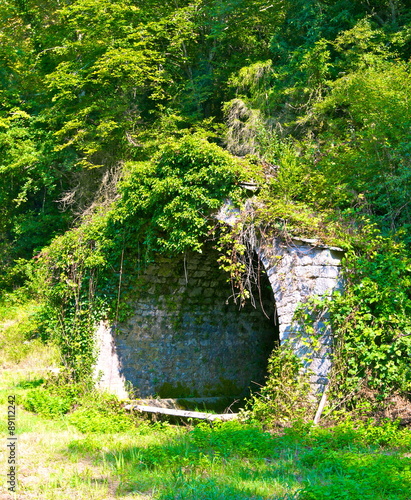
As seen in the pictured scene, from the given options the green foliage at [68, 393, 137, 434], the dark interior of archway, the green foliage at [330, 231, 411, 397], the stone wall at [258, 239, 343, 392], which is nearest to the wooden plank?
the green foliage at [68, 393, 137, 434]

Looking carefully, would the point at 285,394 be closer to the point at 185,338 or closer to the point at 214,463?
the point at 214,463

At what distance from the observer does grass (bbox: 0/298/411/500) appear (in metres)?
4.24

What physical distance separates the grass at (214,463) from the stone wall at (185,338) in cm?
241

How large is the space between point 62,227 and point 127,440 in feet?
38.3

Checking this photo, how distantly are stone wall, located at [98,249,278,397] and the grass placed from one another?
94.8 inches

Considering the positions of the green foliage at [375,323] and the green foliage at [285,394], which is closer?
the green foliage at [375,323]

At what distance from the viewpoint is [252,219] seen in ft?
25.5

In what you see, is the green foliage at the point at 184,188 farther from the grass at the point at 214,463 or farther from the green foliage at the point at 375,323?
the grass at the point at 214,463

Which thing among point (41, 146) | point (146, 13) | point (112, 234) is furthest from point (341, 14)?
point (41, 146)

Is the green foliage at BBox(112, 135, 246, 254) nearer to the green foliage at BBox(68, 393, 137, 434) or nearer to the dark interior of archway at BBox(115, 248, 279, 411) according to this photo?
the dark interior of archway at BBox(115, 248, 279, 411)

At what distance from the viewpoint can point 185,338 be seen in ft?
34.2

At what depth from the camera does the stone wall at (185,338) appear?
973cm

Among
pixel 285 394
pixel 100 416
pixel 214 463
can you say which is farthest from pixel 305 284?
pixel 100 416

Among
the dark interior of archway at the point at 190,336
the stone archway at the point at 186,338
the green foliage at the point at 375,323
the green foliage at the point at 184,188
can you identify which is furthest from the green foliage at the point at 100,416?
the green foliage at the point at 375,323
